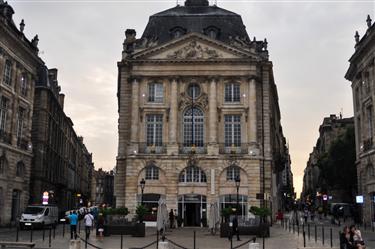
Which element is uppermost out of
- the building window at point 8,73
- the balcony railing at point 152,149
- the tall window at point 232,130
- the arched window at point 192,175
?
the building window at point 8,73

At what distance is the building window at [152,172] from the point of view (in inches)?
1864

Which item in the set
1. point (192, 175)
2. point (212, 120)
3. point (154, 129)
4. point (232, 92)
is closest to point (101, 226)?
point (192, 175)

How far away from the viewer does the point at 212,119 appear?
4769 centimetres

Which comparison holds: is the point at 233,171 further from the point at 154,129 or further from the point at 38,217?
the point at 38,217

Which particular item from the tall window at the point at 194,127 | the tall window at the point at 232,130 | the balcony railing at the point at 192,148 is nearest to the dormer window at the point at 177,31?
the tall window at the point at 194,127

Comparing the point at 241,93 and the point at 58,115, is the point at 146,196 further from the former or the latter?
the point at 58,115

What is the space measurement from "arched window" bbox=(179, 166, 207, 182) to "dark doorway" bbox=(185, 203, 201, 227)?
2236 millimetres

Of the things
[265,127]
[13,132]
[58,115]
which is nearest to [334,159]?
[265,127]

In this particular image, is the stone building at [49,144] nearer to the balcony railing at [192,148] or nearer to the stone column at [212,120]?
the balcony railing at [192,148]

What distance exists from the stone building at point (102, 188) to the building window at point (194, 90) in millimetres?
110359

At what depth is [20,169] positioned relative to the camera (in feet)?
147

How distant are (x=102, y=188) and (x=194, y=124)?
120 meters

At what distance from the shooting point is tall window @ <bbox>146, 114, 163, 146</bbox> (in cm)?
4822

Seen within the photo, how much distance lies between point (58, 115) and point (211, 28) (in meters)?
26.8
